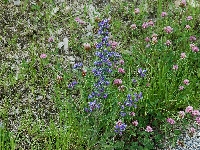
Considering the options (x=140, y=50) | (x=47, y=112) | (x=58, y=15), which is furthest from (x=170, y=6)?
(x=47, y=112)

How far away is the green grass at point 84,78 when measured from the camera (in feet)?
16.1

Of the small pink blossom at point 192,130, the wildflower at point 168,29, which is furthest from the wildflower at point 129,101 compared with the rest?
the wildflower at point 168,29

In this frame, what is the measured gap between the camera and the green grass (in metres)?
4.90

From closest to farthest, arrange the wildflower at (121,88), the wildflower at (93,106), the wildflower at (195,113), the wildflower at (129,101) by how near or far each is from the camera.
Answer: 1. the wildflower at (93,106)
2. the wildflower at (129,101)
3. the wildflower at (195,113)
4. the wildflower at (121,88)

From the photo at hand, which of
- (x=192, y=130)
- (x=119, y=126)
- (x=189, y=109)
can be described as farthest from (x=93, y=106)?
(x=192, y=130)

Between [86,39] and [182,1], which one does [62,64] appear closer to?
[86,39]

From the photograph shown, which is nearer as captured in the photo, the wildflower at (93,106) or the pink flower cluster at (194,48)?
the wildflower at (93,106)

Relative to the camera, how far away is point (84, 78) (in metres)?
5.38

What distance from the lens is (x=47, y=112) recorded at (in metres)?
5.39

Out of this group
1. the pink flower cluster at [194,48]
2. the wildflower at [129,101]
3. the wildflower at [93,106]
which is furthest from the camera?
the pink flower cluster at [194,48]

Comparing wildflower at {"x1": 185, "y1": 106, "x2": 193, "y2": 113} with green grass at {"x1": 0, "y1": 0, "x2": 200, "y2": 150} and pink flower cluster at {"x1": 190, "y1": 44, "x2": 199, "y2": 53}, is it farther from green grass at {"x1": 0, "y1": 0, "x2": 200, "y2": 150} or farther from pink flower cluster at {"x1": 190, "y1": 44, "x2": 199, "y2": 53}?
pink flower cluster at {"x1": 190, "y1": 44, "x2": 199, "y2": 53}

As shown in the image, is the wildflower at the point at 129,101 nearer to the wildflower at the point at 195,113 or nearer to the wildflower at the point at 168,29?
the wildflower at the point at 195,113

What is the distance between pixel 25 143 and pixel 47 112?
536 mm

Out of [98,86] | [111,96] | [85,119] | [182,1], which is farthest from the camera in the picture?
[182,1]
